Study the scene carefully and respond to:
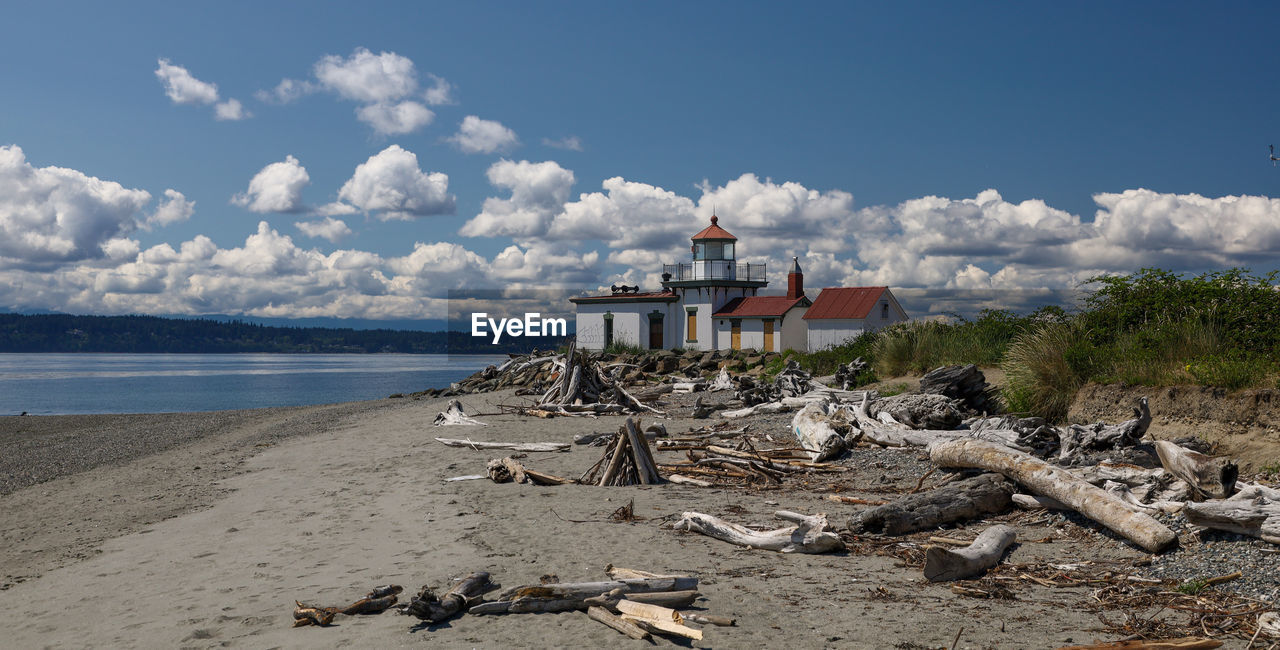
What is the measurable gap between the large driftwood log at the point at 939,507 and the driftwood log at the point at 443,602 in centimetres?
403

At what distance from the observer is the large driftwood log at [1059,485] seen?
7.15m

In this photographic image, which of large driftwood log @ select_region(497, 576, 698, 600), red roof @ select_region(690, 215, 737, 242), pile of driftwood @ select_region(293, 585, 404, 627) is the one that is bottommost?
pile of driftwood @ select_region(293, 585, 404, 627)

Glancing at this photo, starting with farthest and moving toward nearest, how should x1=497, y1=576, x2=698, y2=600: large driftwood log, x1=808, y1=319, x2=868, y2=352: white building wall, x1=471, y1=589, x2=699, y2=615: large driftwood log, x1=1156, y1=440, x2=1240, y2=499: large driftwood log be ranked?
1. x1=808, y1=319, x2=868, y2=352: white building wall
2. x1=1156, y1=440, x2=1240, y2=499: large driftwood log
3. x1=497, y1=576, x2=698, y2=600: large driftwood log
4. x1=471, y1=589, x2=699, y2=615: large driftwood log

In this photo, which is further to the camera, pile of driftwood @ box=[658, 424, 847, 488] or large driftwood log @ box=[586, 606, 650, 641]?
pile of driftwood @ box=[658, 424, 847, 488]

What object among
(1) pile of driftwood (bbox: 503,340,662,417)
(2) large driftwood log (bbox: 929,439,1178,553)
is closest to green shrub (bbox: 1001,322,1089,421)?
(2) large driftwood log (bbox: 929,439,1178,553)

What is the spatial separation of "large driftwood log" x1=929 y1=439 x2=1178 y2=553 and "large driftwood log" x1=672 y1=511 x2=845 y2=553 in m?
2.46

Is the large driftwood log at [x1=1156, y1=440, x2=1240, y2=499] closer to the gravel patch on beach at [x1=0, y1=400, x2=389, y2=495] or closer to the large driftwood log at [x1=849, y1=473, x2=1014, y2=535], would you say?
the large driftwood log at [x1=849, y1=473, x2=1014, y2=535]

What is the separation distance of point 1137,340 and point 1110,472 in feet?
21.2

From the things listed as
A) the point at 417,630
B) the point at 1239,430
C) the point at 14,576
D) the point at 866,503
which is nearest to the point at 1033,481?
the point at 866,503

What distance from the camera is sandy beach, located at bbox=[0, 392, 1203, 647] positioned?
572 centimetres

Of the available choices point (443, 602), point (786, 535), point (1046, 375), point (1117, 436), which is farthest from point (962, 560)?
point (1046, 375)

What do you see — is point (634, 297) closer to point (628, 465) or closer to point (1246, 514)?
point (628, 465)

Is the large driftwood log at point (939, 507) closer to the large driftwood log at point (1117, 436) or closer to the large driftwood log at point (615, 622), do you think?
the large driftwood log at point (1117, 436)

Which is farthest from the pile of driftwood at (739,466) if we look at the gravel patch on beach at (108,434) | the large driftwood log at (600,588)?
the gravel patch on beach at (108,434)
